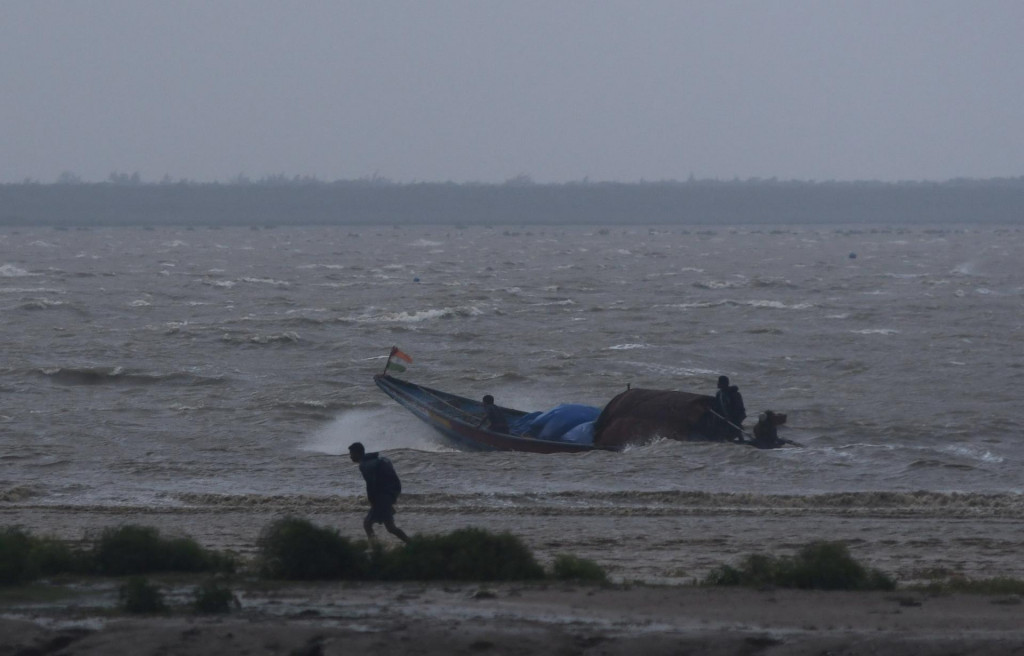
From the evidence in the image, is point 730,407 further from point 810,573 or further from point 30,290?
point 30,290

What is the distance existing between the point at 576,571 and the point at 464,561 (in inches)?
27.9

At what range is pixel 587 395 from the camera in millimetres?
21938

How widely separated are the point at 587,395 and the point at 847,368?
5838 mm

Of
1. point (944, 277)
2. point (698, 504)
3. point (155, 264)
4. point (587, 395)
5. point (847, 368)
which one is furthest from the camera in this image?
point (155, 264)

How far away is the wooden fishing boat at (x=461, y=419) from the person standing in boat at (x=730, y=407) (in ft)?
5.34

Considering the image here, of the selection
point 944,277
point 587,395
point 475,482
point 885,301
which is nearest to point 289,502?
point 475,482

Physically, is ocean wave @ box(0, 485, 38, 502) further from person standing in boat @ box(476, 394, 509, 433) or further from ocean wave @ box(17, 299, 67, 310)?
ocean wave @ box(17, 299, 67, 310)

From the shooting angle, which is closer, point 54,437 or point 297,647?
point 297,647

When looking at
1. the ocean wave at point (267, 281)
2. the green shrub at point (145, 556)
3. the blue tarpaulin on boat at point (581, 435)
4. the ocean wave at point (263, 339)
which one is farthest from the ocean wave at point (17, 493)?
the ocean wave at point (267, 281)

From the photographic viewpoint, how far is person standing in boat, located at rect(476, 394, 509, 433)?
16500mm

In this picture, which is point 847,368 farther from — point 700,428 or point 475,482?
point 475,482

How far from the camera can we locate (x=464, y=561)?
340 inches

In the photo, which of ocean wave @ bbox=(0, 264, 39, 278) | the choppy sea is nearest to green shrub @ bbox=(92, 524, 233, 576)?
the choppy sea

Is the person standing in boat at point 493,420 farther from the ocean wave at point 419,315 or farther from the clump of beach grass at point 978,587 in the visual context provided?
the ocean wave at point 419,315
